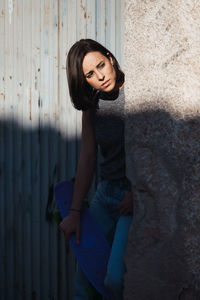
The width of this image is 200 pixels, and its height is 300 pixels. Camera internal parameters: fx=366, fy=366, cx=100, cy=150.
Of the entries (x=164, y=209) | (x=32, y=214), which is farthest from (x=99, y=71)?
(x=32, y=214)

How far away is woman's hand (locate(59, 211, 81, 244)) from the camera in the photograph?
206 cm

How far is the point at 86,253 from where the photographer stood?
200 cm

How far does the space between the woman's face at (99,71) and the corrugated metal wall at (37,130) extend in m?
0.72

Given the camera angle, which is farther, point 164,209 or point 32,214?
point 32,214

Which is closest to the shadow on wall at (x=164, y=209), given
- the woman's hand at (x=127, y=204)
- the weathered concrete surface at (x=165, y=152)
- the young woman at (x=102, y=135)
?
the weathered concrete surface at (x=165, y=152)

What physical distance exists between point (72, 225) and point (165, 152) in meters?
0.88

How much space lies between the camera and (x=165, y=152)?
1423 millimetres

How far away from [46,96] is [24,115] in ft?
0.91

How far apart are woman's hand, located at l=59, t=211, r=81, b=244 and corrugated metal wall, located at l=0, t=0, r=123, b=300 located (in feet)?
3.06

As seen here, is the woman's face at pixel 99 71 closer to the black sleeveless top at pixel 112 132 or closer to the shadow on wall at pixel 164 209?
the black sleeveless top at pixel 112 132

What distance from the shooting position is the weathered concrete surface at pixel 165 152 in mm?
1381

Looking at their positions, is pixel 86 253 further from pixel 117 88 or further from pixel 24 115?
pixel 24 115

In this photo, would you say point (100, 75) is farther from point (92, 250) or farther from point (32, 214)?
point (32, 214)

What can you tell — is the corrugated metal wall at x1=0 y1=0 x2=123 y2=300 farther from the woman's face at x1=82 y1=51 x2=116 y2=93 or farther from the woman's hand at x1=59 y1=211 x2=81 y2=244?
the woman's hand at x1=59 y1=211 x2=81 y2=244
